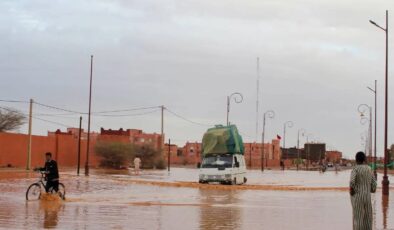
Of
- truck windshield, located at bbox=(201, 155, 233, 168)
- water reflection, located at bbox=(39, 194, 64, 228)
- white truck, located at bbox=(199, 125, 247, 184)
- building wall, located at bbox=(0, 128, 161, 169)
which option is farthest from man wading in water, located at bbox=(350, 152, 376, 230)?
building wall, located at bbox=(0, 128, 161, 169)

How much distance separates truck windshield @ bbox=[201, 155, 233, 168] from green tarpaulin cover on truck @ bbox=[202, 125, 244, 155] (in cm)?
53

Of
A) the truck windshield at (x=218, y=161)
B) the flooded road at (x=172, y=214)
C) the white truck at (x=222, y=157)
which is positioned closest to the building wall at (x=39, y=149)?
the white truck at (x=222, y=157)

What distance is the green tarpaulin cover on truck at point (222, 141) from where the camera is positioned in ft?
138

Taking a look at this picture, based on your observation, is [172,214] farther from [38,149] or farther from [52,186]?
[38,149]

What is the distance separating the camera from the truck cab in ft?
133

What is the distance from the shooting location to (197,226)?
53.5 feet

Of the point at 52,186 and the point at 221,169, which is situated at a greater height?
the point at 221,169

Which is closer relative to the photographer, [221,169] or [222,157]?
[221,169]

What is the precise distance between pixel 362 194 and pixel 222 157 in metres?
29.0

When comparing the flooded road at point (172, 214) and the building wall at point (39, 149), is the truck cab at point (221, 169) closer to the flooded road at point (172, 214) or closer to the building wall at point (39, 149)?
the flooded road at point (172, 214)

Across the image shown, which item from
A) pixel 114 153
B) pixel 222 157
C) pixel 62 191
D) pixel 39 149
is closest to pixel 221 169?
pixel 222 157

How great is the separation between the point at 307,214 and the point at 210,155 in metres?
21.8

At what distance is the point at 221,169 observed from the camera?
4078 cm

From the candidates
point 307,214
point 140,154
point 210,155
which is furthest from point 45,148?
point 307,214
